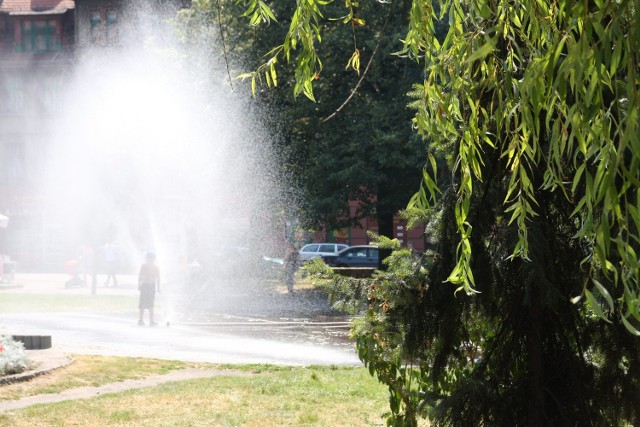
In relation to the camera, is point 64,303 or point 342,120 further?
point 342,120

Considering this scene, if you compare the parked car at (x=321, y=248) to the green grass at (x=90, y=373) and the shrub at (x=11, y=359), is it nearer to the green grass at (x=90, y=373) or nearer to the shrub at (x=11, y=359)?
the green grass at (x=90, y=373)

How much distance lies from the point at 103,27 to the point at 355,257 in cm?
2233

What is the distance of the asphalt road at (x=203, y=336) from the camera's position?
17438mm

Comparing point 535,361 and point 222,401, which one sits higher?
point 535,361

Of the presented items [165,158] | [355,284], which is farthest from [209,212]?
[355,284]

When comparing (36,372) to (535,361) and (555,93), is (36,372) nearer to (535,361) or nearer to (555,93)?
(535,361)

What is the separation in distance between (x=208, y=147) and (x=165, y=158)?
15.6 feet

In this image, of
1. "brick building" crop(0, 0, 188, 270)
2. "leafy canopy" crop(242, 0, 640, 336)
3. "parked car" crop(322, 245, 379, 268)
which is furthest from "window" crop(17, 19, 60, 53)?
"leafy canopy" crop(242, 0, 640, 336)

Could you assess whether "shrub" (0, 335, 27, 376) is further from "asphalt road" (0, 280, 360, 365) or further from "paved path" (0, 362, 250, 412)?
"asphalt road" (0, 280, 360, 365)

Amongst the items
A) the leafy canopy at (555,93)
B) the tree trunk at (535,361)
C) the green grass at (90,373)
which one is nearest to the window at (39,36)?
the green grass at (90,373)

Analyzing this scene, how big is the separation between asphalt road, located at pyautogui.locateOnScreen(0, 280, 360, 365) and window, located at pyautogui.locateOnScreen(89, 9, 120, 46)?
3613 centimetres

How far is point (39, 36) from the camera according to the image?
2522 inches

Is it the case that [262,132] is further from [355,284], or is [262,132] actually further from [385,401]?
[355,284]

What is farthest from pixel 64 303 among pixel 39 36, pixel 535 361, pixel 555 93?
pixel 39 36
